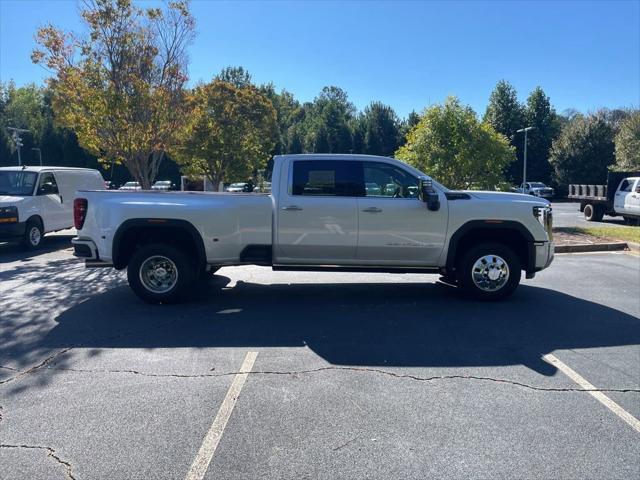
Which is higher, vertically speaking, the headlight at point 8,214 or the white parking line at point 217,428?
the headlight at point 8,214

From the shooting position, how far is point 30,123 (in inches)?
2478

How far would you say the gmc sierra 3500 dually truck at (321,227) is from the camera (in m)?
7.01

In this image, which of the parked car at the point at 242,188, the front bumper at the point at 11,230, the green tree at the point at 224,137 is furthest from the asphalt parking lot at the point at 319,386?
the green tree at the point at 224,137

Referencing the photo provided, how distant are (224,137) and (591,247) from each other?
A: 19.0m

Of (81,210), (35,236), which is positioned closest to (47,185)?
(35,236)

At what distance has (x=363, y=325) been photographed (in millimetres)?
6164

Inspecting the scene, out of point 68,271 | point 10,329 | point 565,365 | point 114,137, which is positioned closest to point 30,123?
point 114,137

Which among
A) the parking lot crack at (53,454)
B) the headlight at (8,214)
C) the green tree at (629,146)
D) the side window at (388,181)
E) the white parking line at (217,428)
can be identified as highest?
the green tree at (629,146)

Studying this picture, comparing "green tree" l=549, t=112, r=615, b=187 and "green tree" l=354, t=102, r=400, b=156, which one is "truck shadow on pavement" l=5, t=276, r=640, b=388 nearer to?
"green tree" l=549, t=112, r=615, b=187

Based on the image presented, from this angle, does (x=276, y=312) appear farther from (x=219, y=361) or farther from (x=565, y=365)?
(x=565, y=365)

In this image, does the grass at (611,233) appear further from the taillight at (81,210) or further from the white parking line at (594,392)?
the taillight at (81,210)

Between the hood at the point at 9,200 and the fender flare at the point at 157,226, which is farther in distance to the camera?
the hood at the point at 9,200

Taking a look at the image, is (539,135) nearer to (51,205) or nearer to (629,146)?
(629,146)

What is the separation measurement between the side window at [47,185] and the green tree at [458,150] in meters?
10.7
